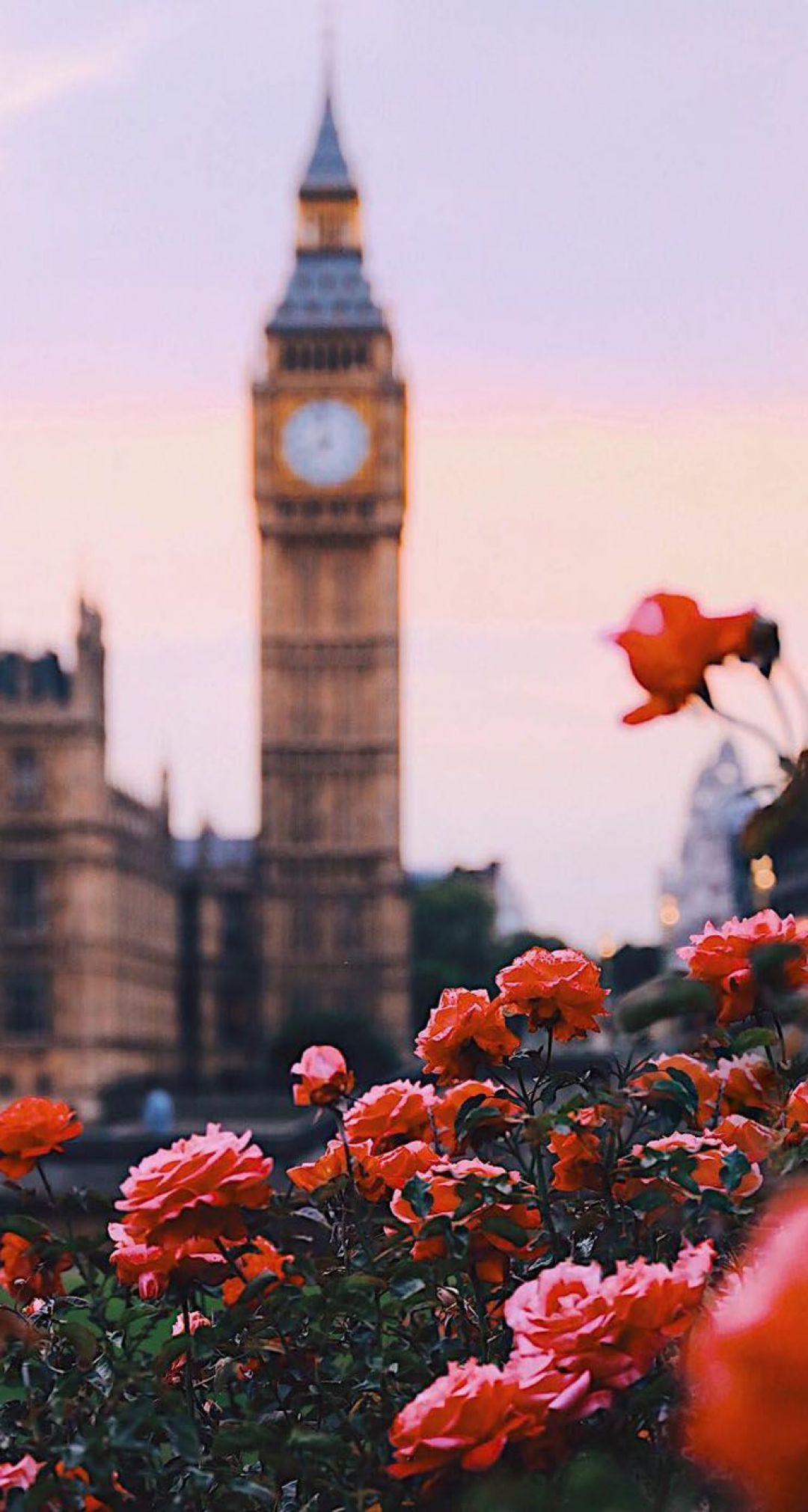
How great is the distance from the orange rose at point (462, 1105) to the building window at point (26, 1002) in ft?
176

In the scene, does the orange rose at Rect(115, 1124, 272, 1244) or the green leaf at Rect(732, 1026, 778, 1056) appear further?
the green leaf at Rect(732, 1026, 778, 1056)

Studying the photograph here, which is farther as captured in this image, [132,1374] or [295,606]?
[295,606]

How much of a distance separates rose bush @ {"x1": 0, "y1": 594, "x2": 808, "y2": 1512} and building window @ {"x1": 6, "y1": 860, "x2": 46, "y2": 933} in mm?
54491

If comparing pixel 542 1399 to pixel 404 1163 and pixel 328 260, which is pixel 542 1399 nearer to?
pixel 404 1163

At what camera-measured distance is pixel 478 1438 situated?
8.04 feet

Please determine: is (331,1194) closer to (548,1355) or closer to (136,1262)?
(136,1262)

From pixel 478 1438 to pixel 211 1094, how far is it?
60.6 metres

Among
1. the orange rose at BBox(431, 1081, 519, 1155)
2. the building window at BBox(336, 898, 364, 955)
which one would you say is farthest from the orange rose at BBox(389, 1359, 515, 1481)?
the building window at BBox(336, 898, 364, 955)

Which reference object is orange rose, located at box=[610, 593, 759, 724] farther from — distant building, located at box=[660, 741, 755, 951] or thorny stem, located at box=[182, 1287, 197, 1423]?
distant building, located at box=[660, 741, 755, 951]

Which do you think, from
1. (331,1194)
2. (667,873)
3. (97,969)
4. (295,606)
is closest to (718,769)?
(667,873)

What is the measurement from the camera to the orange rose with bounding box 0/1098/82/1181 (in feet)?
11.4

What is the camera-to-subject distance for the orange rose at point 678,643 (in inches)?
104

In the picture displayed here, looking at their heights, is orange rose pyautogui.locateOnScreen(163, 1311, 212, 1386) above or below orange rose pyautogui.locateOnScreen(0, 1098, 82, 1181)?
below

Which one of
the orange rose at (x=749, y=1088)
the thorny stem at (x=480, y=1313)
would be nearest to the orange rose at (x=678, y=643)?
the thorny stem at (x=480, y=1313)
